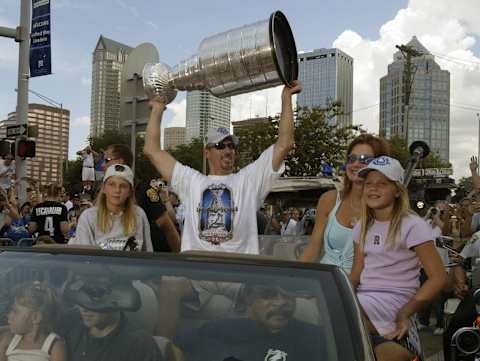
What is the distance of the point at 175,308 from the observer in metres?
2.29

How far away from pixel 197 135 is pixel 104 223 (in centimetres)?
7736

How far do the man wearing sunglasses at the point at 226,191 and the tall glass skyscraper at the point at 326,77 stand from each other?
44.2 metres

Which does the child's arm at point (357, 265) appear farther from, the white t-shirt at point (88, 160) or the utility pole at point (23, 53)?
the white t-shirt at point (88, 160)

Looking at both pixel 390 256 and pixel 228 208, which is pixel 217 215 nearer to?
pixel 228 208

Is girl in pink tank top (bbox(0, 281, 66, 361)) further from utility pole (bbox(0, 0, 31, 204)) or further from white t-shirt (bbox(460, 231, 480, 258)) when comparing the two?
utility pole (bbox(0, 0, 31, 204))

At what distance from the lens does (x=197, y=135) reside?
3204 inches

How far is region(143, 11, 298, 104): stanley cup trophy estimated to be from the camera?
4.46 meters

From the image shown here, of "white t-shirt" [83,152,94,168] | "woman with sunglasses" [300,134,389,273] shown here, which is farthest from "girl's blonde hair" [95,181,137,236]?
"white t-shirt" [83,152,94,168]

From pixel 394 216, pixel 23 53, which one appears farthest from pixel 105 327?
pixel 23 53

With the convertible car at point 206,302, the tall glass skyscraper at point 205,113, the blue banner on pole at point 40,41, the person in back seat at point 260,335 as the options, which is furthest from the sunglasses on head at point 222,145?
the tall glass skyscraper at point 205,113

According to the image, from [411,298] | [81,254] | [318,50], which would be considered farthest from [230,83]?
[318,50]

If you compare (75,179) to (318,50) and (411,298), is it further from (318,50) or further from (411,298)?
(411,298)

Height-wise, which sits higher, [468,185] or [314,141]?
[314,141]

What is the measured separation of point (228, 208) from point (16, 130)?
11110 mm
